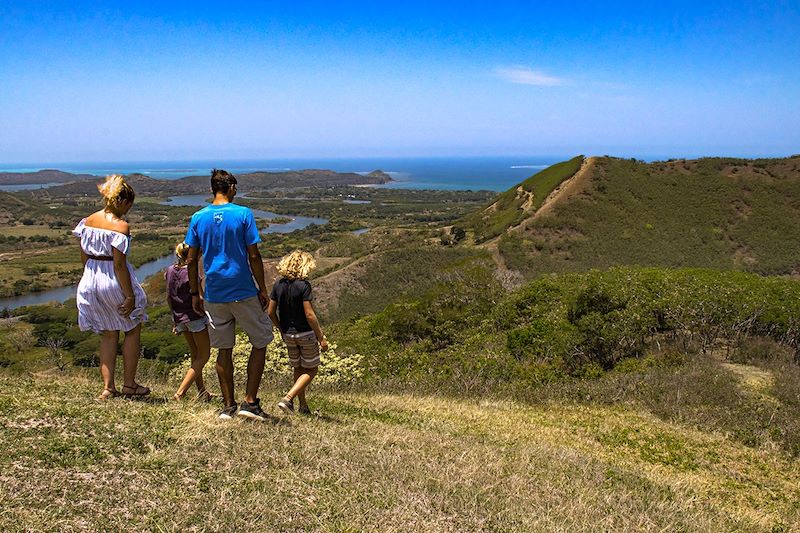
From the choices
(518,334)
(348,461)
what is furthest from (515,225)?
(348,461)

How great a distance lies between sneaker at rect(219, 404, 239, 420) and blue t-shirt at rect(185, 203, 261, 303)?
107 cm

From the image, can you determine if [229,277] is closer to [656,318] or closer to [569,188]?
[656,318]

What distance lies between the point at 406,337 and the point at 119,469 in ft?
59.1

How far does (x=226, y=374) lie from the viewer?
4719 mm

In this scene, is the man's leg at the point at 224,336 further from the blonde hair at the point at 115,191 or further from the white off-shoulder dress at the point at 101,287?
the blonde hair at the point at 115,191

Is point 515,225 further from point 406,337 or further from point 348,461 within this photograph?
point 348,461

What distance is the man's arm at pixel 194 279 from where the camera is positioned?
445 cm

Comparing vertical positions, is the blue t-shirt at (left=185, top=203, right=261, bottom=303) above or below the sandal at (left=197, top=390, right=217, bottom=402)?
above

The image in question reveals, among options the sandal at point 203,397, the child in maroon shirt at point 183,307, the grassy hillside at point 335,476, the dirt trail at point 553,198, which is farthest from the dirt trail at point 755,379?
the dirt trail at point 553,198

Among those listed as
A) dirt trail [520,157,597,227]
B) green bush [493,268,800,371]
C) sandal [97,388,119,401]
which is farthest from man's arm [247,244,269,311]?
dirt trail [520,157,597,227]

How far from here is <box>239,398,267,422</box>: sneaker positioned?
459cm

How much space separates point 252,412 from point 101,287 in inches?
68.5

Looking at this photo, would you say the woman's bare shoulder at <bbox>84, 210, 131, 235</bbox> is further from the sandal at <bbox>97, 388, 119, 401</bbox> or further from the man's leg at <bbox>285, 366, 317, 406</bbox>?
the man's leg at <bbox>285, 366, 317, 406</bbox>

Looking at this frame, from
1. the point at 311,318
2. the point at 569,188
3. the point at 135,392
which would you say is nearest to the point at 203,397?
the point at 135,392
